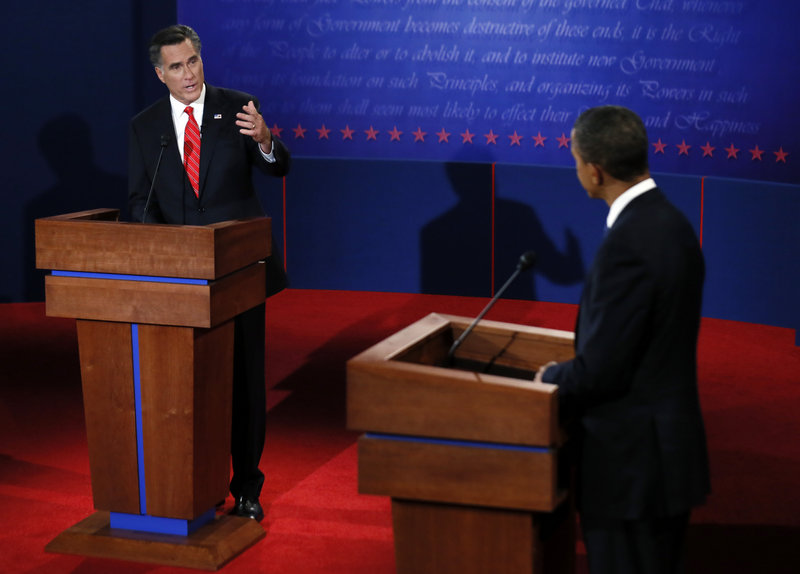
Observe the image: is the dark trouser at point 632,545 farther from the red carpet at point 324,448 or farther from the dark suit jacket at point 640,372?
the red carpet at point 324,448

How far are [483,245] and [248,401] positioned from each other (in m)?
4.13

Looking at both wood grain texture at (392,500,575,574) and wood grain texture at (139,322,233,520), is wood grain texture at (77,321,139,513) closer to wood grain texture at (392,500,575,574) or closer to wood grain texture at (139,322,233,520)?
wood grain texture at (139,322,233,520)

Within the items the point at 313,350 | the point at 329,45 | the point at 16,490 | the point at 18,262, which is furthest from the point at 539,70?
the point at 16,490

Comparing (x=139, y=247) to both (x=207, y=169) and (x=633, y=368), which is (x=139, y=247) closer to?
(x=207, y=169)

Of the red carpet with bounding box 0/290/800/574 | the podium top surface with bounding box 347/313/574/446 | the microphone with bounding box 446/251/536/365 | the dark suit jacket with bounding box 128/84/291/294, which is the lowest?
the red carpet with bounding box 0/290/800/574

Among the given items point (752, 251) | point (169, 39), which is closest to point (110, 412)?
point (169, 39)

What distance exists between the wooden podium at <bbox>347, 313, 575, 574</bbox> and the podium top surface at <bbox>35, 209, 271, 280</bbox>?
89 centimetres

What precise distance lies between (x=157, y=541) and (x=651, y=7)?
5657 millimetres

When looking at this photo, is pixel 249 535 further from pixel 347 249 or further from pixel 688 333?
pixel 347 249

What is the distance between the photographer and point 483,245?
803 cm

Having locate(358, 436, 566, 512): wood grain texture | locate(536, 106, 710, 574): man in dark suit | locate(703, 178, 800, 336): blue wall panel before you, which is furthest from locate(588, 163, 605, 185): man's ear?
locate(703, 178, 800, 336): blue wall panel

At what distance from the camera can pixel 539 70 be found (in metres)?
8.29

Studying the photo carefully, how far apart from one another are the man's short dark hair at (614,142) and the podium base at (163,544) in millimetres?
1958

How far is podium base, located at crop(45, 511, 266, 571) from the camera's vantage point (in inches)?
147
